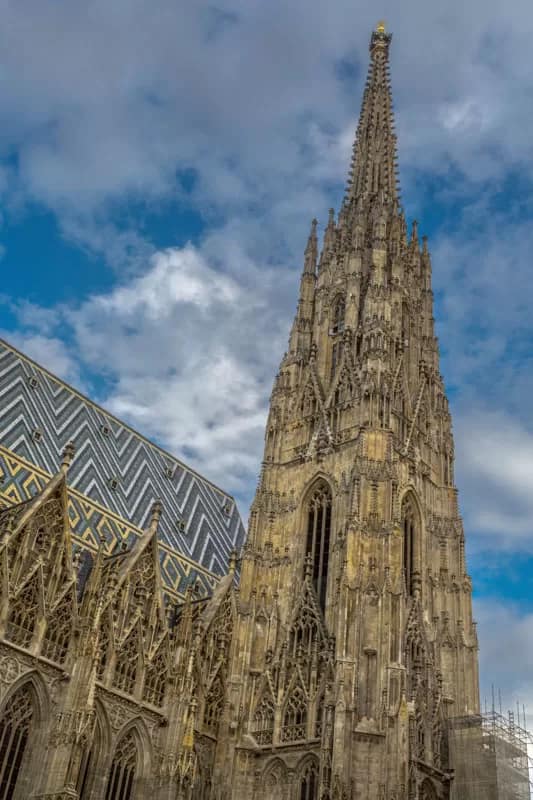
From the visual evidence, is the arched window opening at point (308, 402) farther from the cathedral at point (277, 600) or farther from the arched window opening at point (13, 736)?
the arched window opening at point (13, 736)

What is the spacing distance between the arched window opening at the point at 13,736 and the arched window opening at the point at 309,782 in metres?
9.88

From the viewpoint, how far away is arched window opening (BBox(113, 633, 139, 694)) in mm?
31406

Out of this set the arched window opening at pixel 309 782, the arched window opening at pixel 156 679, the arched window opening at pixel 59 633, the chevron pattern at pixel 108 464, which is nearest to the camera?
the arched window opening at pixel 59 633

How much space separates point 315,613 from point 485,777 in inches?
338

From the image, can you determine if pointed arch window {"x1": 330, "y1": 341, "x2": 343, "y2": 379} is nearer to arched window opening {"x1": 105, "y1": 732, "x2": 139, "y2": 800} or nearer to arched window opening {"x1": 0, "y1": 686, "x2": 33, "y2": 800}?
arched window opening {"x1": 105, "y1": 732, "x2": 139, "y2": 800}

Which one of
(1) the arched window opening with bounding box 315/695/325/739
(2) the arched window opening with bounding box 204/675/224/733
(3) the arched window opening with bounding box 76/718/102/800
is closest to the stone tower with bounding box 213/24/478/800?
(1) the arched window opening with bounding box 315/695/325/739

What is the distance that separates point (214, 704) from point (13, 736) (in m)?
8.87

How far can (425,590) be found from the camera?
37.4m

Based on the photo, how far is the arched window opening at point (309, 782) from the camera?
3085cm

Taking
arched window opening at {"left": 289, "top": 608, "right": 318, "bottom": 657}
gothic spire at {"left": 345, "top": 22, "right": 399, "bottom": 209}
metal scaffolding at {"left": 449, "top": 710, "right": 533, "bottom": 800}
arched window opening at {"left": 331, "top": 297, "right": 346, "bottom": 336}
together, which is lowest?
metal scaffolding at {"left": 449, "top": 710, "right": 533, "bottom": 800}

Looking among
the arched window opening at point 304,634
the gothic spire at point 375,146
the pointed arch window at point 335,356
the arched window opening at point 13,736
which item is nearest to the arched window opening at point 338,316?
the pointed arch window at point 335,356

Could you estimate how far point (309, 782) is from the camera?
1227 inches

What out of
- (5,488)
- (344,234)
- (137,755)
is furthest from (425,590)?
(344,234)

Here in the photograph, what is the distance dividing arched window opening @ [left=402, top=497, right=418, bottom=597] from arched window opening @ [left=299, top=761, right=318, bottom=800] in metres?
8.53
